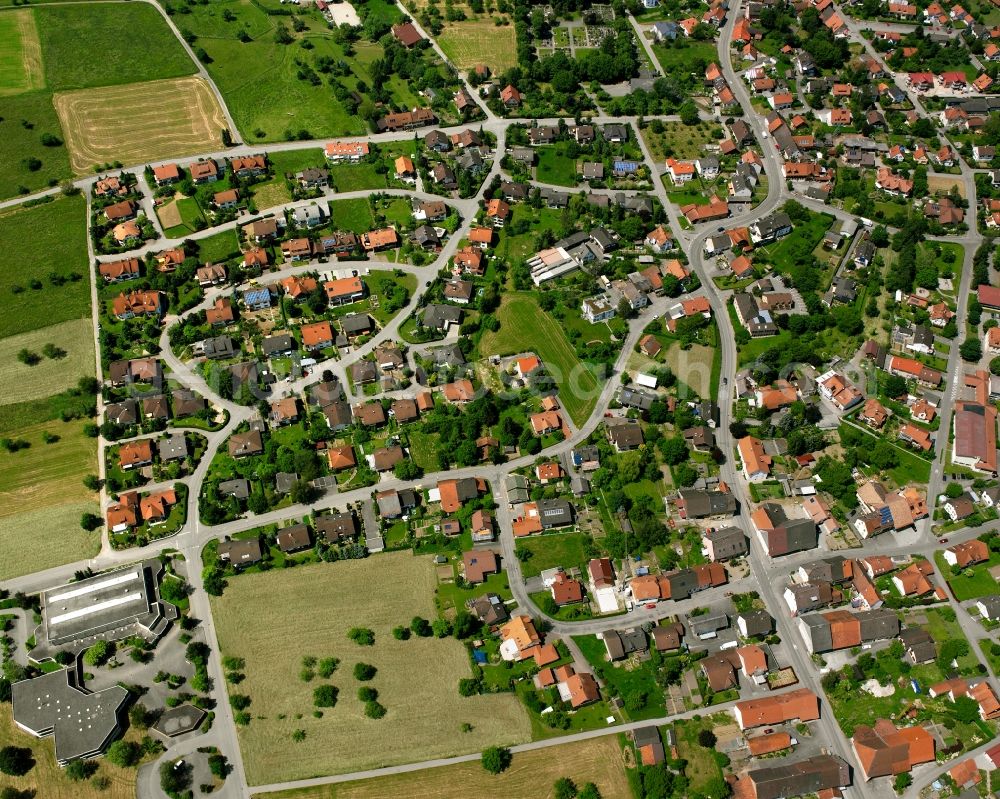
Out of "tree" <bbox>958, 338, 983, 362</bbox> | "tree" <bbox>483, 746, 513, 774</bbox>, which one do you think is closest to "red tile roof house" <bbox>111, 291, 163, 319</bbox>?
"tree" <bbox>483, 746, 513, 774</bbox>

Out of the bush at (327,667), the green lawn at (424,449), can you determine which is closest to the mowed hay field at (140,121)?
the green lawn at (424,449)

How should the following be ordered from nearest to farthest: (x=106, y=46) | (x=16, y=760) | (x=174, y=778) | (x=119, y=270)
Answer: (x=174, y=778)
(x=16, y=760)
(x=119, y=270)
(x=106, y=46)

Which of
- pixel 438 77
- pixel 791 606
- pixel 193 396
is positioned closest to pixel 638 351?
pixel 791 606

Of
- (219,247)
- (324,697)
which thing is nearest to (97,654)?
(324,697)

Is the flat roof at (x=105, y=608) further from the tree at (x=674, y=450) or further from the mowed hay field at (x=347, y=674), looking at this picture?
the tree at (x=674, y=450)

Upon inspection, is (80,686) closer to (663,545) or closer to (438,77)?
(663,545)

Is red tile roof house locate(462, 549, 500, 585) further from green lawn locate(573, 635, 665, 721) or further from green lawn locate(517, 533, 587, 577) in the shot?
green lawn locate(573, 635, 665, 721)

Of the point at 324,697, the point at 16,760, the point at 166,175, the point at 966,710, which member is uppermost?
the point at 166,175

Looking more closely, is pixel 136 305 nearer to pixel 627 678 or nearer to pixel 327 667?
pixel 327 667
